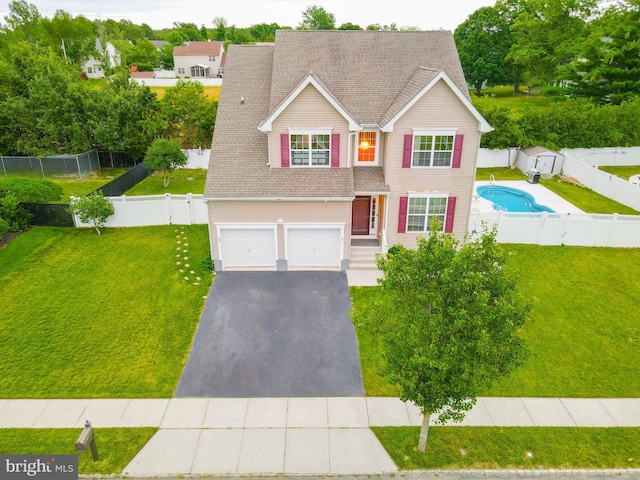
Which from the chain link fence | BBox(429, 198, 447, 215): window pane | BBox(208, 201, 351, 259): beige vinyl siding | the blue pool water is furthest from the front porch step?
the chain link fence

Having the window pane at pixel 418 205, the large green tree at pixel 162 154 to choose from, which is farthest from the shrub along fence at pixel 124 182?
the window pane at pixel 418 205

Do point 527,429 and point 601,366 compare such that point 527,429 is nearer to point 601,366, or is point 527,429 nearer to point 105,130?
point 601,366

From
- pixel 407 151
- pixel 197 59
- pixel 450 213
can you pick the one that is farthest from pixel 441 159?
pixel 197 59

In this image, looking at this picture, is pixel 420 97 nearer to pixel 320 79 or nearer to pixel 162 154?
pixel 320 79

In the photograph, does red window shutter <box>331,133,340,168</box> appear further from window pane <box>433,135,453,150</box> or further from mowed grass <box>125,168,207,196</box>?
mowed grass <box>125,168,207,196</box>

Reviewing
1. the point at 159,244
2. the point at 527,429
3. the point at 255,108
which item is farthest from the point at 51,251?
the point at 527,429

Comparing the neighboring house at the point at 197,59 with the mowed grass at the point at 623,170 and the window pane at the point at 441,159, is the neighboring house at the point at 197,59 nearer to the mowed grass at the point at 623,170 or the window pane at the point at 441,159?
the mowed grass at the point at 623,170
